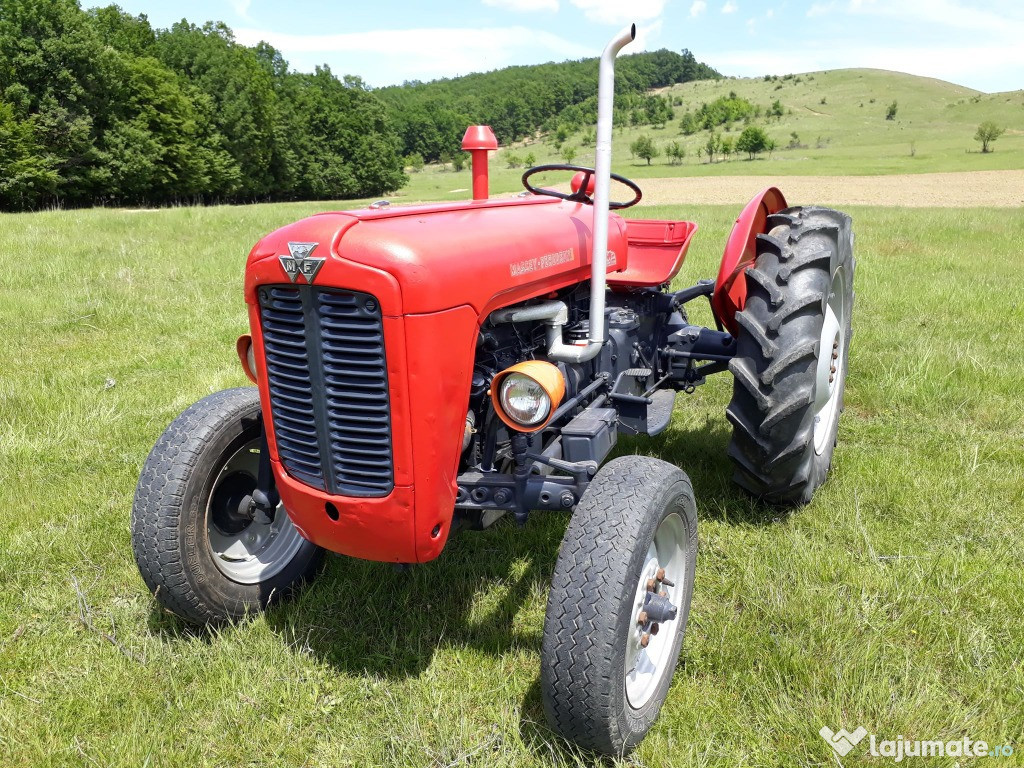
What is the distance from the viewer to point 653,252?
4062 mm

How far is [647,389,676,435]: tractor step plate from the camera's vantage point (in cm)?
331

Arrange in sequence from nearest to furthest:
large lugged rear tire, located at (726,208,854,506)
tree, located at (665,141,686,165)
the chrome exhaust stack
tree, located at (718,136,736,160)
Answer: the chrome exhaust stack
large lugged rear tire, located at (726,208,854,506)
tree, located at (665,141,686,165)
tree, located at (718,136,736,160)

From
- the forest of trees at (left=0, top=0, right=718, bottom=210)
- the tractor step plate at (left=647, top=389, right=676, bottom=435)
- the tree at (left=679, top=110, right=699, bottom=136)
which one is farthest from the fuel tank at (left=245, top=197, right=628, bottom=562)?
the tree at (left=679, top=110, right=699, bottom=136)

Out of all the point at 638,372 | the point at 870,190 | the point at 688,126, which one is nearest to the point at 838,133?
Result: the point at 688,126

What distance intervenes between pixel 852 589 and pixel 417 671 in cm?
169

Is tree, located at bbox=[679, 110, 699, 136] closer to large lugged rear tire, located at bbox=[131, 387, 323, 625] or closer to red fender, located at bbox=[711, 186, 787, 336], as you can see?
red fender, located at bbox=[711, 186, 787, 336]

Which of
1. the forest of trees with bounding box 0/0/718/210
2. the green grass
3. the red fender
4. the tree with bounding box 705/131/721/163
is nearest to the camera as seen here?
the green grass

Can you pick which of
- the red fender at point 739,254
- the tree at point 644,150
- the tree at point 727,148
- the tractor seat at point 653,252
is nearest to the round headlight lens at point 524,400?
the red fender at point 739,254

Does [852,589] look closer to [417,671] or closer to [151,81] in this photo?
[417,671]

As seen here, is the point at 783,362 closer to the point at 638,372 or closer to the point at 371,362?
the point at 638,372

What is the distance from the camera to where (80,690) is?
244 centimetres

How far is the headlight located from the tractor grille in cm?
39

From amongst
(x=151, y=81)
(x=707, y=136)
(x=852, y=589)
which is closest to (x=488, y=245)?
(x=852, y=589)

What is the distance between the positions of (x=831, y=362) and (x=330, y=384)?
270 cm
